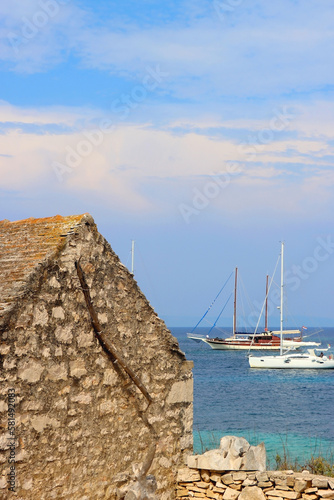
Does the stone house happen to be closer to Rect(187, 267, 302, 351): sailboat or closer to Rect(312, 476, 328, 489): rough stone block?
Rect(312, 476, 328, 489): rough stone block

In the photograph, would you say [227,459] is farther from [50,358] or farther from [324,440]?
[324,440]

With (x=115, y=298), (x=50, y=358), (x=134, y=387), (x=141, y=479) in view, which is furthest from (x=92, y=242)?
(x=141, y=479)

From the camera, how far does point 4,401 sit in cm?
564

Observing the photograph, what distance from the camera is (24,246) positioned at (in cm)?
666

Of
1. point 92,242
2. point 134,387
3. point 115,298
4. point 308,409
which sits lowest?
point 308,409

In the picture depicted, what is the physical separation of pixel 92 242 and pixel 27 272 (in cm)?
98

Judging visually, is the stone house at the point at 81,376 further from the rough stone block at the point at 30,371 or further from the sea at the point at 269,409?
the sea at the point at 269,409

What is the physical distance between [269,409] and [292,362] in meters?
22.6

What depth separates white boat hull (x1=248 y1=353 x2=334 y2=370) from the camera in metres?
59.1

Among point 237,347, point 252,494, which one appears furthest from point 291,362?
point 252,494

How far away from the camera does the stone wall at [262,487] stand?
755 cm

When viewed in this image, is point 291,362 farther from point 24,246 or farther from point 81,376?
point 24,246

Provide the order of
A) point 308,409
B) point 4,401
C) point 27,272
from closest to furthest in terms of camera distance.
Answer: point 4,401
point 27,272
point 308,409

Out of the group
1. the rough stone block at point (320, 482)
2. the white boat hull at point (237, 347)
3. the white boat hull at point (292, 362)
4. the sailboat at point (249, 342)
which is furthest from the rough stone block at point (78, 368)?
the white boat hull at point (237, 347)
